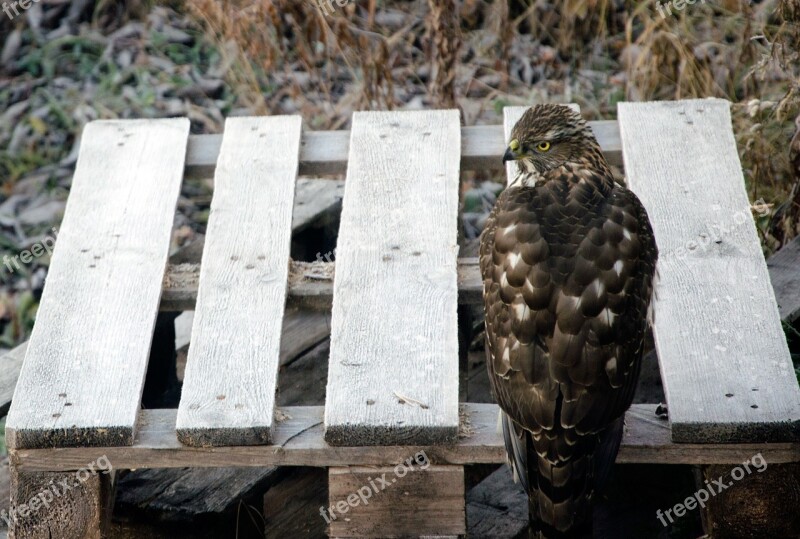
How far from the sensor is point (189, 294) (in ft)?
11.1

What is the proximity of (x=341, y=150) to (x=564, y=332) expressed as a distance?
132cm

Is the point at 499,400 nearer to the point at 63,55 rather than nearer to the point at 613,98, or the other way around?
the point at 613,98

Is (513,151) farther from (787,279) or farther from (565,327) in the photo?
(787,279)

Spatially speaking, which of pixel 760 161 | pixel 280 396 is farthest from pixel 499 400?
pixel 760 161

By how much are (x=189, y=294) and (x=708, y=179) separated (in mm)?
1586

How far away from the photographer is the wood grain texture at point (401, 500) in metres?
2.85

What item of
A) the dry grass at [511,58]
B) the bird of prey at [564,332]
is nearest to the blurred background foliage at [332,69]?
the dry grass at [511,58]

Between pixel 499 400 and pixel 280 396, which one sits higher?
pixel 499 400

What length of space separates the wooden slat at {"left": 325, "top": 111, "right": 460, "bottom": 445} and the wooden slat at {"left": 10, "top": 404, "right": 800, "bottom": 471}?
0.04m

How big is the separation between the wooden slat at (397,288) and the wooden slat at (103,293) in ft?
1.76

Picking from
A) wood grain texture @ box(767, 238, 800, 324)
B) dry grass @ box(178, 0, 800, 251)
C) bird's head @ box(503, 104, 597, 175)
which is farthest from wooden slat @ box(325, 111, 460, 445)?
dry grass @ box(178, 0, 800, 251)

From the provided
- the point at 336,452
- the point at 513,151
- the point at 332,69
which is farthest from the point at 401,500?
the point at 332,69

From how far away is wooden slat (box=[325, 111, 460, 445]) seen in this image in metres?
2.85

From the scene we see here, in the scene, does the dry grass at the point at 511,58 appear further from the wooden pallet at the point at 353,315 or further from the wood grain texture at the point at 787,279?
the wooden pallet at the point at 353,315
